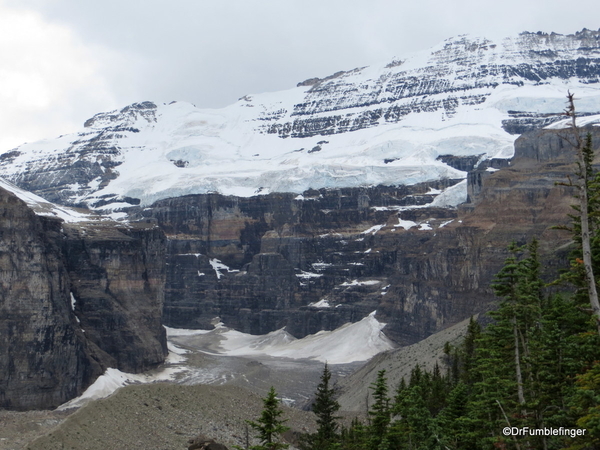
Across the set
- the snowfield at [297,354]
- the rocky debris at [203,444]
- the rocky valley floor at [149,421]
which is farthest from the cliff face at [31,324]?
the rocky debris at [203,444]

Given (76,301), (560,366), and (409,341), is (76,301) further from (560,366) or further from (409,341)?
(560,366)

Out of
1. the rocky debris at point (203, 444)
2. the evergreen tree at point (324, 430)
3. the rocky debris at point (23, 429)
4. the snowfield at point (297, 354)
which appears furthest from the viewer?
the snowfield at point (297, 354)

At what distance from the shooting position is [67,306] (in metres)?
125

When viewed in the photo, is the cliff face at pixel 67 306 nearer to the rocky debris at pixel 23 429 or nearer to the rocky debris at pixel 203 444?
the rocky debris at pixel 23 429

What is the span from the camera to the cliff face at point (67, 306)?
114000 mm

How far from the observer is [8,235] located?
116 metres

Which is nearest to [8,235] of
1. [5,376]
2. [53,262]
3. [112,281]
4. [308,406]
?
[53,262]

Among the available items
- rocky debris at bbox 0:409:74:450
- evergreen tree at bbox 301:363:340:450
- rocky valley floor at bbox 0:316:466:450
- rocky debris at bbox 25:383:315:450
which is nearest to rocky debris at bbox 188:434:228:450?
rocky debris at bbox 25:383:315:450

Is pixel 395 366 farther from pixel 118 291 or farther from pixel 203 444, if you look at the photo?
pixel 118 291

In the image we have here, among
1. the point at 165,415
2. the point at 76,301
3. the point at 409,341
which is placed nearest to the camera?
the point at 165,415

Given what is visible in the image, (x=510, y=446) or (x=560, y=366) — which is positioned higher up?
(x=560, y=366)

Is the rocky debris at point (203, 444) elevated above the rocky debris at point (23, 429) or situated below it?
above

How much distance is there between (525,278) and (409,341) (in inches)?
4853

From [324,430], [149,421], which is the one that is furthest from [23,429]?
[324,430]
